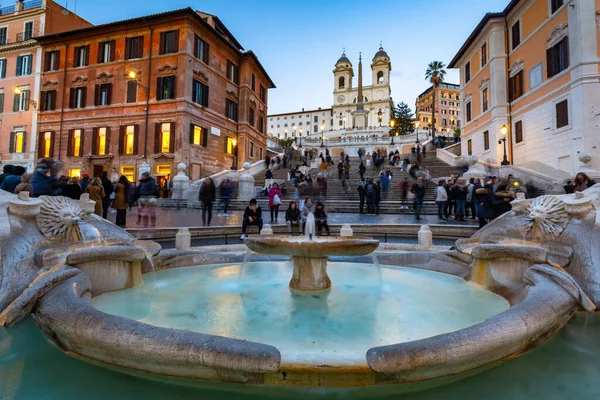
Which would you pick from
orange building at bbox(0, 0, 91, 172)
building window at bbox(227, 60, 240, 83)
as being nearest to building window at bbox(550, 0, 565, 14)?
building window at bbox(227, 60, 240, 83)

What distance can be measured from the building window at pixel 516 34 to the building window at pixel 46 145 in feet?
119

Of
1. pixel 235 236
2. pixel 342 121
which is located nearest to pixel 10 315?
pixel 235 236

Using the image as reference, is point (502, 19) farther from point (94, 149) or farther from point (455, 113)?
point (455, 113)

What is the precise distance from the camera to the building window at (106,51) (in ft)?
89.4

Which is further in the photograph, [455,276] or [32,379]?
[455,276]

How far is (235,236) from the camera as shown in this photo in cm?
933

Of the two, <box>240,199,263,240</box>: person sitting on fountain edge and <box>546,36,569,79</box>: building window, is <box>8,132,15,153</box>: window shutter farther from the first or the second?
<box>546,36,569,79</box>: building window

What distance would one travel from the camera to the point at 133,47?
2680 centimetres

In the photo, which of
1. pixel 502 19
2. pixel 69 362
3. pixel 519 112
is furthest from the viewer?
pixel 502 19

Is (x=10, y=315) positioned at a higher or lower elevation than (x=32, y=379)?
higher

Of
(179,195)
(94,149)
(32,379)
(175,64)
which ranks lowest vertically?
(32,379)

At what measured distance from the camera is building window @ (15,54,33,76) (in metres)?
29.7

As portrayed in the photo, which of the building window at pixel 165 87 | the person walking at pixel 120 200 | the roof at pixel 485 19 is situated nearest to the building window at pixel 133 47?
the building window at pixel 165 87

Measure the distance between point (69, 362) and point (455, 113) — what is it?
107 metres
